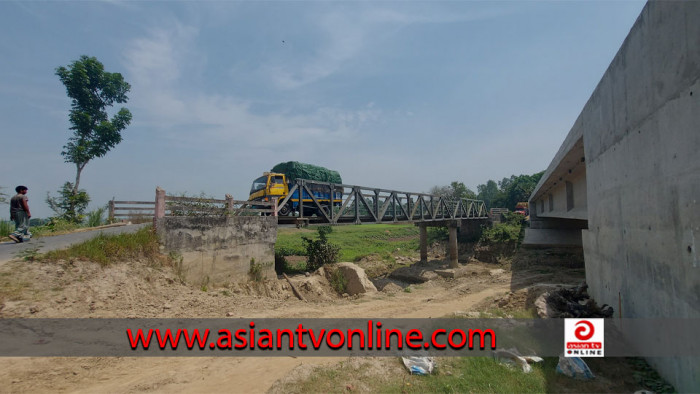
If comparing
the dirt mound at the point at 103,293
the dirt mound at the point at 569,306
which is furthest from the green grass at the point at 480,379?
the dirt mound at the point at 103,293

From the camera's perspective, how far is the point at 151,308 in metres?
8.70

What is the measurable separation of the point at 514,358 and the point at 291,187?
15.2 metres

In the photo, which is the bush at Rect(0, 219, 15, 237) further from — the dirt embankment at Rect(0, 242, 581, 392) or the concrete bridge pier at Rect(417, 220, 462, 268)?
the concrete bridge pier at Rect(417, 220, 462, 268)

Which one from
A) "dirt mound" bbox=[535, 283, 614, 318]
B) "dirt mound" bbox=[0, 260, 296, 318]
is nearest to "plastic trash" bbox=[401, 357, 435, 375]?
"dirt mound" bbox=[535, 283, 614, 318]

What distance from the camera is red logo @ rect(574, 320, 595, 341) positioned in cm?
619

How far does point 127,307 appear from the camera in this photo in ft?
27.4

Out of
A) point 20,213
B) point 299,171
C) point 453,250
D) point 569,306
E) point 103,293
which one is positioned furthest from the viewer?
point 453,250

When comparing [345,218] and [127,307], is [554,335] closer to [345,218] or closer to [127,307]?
[127,307]

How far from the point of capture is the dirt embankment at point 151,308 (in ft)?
18.0

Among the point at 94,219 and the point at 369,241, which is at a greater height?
the point at 94,219

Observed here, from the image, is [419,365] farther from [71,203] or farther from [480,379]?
[71,203]

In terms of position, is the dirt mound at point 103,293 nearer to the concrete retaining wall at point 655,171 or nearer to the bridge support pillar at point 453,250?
the concrete retaining wall at point 655,171

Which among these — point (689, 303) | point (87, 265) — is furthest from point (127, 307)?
point (689, 303)

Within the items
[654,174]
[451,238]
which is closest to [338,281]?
[654,174]
